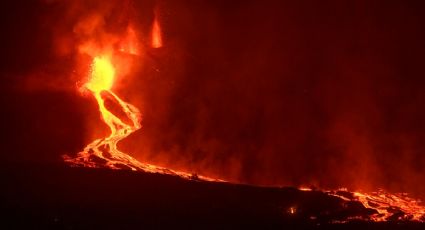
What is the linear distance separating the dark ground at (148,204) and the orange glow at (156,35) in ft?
27.7

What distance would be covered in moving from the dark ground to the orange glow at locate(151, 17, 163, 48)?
8.46m

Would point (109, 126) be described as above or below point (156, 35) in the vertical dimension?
below

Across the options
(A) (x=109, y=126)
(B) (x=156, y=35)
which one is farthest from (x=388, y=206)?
(B) (x=156, y=35)

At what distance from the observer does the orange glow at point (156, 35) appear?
17.4 metres

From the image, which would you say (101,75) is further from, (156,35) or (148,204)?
(148,204)

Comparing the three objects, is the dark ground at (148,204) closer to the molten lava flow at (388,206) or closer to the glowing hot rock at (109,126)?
the molten lava flow at (388,206)

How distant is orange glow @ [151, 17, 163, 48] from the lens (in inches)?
686

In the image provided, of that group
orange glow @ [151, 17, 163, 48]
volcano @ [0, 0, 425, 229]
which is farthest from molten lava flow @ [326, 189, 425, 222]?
orange glow @ [151, 17, 163, 48]

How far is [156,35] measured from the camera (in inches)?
696

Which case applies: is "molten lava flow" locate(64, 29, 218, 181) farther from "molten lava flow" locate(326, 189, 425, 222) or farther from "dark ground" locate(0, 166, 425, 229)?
"molten lava flow" locate(326, 189, 425, 222)

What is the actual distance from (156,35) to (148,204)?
393 inches

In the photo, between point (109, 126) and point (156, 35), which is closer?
point (109, 126)

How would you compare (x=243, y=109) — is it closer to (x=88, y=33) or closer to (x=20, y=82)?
(x=88, y=33)

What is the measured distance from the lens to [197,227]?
8438mm
